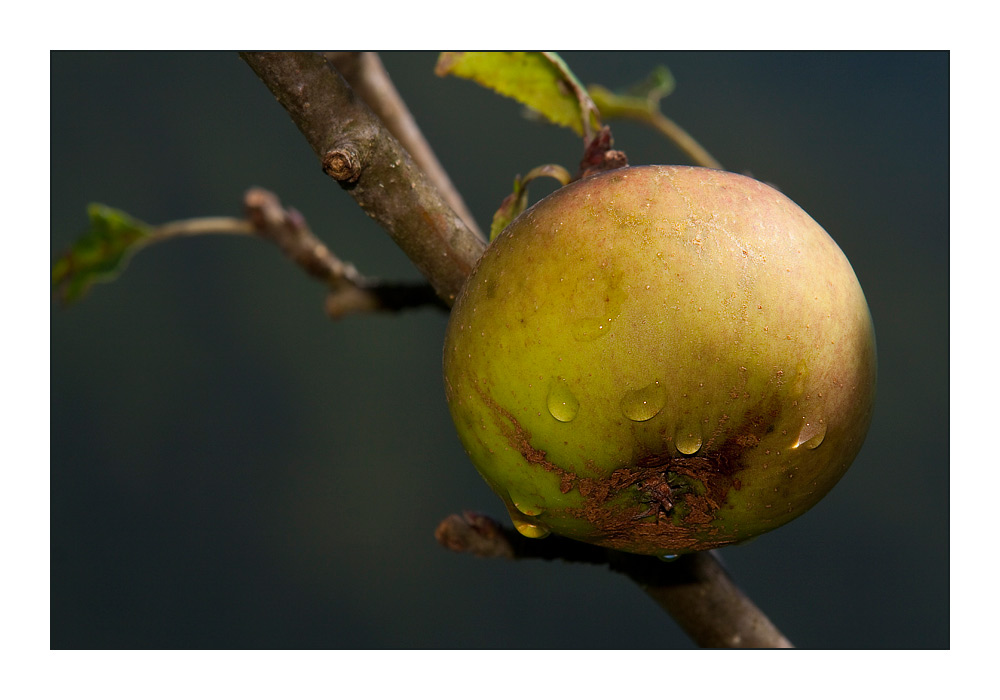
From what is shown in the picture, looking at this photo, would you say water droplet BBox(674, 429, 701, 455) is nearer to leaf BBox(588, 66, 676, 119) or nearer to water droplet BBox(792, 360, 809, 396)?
water droplet BBox(792, 360, 809, 396)

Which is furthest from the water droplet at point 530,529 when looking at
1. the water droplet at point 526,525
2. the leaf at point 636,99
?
the leaf at point 636,99

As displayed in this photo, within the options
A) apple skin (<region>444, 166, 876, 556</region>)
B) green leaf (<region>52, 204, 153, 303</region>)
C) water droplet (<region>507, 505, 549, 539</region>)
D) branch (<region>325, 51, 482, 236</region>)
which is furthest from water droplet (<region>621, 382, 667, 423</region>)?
green leaf (<region>52, 204, 153, 303</region>)

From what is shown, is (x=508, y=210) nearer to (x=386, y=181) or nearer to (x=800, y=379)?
(x=386, y=181)

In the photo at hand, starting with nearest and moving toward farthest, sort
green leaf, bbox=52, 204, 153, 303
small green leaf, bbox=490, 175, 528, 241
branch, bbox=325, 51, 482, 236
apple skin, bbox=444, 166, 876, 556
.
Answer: apple skin, bbox=444, 166, 876, 556, small green leaf, bbox=490, 175, 528, 241, branch, bbox=325, 51, 482, 236, green leaf, bbox=52, 204, 153, 303

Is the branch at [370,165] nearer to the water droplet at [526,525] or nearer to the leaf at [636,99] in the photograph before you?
the water droplet at [526,525]

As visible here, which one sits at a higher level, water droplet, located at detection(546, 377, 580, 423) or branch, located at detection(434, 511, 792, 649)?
water droplet, located at detection(546, 377, 580, 423)

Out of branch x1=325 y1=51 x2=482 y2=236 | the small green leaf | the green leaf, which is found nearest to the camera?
the small green leaf

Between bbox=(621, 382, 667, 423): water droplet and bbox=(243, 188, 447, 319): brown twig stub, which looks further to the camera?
bbox=(243, 188, 447, 319): brown twig stub
